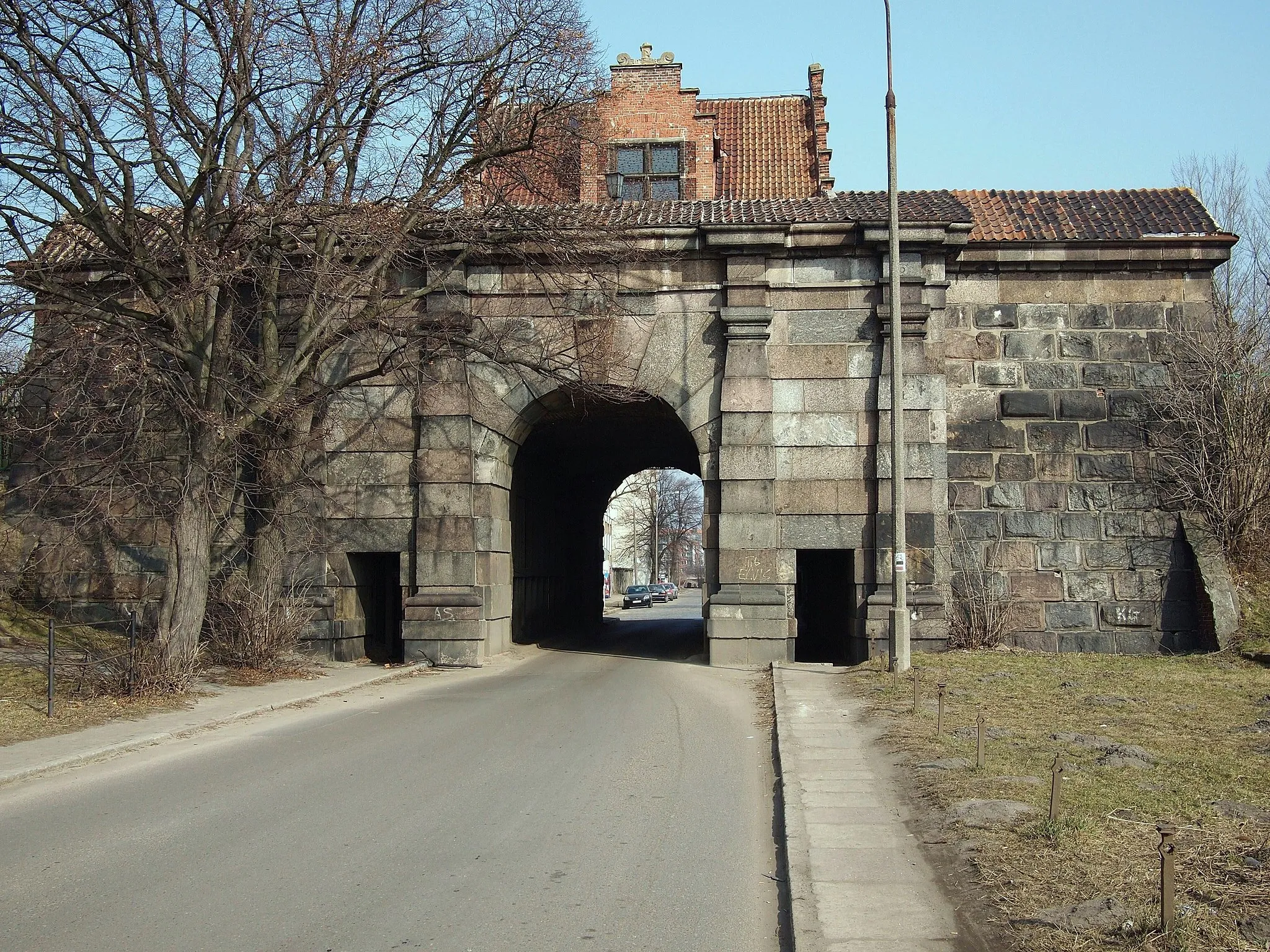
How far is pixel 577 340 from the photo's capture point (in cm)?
1984

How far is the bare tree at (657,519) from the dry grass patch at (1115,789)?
67.8 meters

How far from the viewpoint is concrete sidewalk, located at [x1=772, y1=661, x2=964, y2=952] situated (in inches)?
212

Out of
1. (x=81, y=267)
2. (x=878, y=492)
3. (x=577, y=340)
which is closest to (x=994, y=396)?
(x=878, y=492)

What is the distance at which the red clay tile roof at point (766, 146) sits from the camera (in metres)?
31.0

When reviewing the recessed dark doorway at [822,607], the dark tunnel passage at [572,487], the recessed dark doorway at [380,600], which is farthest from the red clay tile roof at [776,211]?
the recessed dark doorway at [380,600]

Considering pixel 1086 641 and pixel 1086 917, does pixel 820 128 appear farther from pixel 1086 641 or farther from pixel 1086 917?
pixel 1086 917

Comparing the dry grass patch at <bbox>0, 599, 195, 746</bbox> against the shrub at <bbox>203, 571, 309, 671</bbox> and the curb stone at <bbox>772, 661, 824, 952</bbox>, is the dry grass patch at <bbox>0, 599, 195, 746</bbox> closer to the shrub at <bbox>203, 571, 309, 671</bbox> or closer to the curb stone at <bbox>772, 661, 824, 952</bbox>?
the shrub at <bbox>203, 571, 309, 671</bbox>

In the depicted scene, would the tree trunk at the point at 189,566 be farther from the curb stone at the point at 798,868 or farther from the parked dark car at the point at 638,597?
the parked dark car at the point at 638,597

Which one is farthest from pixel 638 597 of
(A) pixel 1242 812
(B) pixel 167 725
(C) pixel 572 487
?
(A) pixel 1242 812

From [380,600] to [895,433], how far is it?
10.7 m

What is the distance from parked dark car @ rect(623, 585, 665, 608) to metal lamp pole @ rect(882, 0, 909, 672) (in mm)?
45377

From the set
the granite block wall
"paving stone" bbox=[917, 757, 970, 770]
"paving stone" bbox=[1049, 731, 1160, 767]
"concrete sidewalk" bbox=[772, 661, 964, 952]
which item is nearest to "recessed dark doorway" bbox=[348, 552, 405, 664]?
the granite block wall

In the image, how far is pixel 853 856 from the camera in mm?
6766

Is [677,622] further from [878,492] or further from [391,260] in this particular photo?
[391,260]
